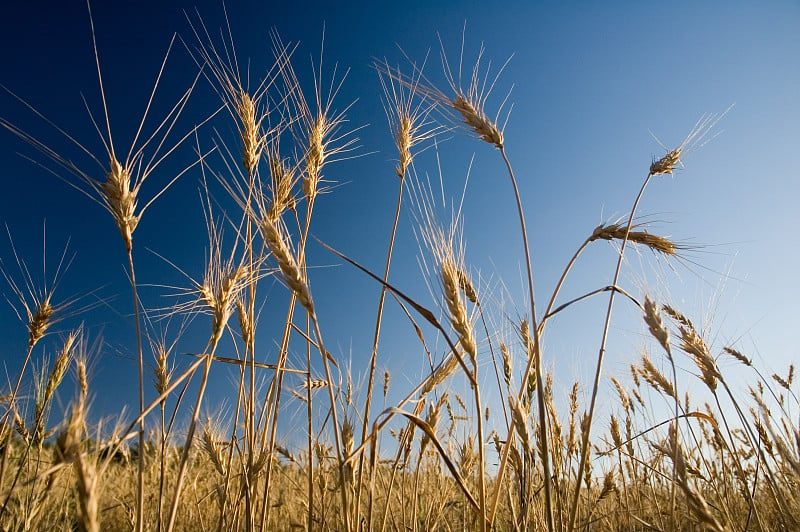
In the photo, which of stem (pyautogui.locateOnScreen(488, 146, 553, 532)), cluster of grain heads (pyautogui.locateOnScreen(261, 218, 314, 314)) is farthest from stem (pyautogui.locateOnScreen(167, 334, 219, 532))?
stem (pyautogui.locateOnScreen(488, 146, 553, 532))

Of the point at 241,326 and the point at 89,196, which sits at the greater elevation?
the point at 89,196

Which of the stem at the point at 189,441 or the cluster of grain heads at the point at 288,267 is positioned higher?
the cluster of grain heads at the point at 288,267

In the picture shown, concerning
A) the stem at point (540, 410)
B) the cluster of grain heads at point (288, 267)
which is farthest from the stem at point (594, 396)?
the cluster of grain heads at point (288, 267)

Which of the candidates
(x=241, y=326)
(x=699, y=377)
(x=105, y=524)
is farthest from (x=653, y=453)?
(x=105, y=524)

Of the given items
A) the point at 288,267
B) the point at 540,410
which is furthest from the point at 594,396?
the point at 288,267

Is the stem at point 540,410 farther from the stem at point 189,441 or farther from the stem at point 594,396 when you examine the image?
the stem at point 189,441

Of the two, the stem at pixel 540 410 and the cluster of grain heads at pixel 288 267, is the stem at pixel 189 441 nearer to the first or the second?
the cluster of grain heads at pixel 288 267

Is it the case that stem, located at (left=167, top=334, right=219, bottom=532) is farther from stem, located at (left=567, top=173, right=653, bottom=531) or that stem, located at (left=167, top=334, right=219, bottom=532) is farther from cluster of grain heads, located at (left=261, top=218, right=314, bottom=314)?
stem, located at (left=567, top=173, right=653, bottom=531)

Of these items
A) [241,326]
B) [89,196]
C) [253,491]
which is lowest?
[253,491]

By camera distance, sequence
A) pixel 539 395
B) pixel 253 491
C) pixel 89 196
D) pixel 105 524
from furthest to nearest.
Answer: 1. pixel 105 524
2. pixel 253 491
3. pixel 89 196
4. pixel 539 395

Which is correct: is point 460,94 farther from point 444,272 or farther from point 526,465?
point 526,465

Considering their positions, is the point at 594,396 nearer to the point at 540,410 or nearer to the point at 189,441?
the point at 540,410

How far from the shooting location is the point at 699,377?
7.29 ft

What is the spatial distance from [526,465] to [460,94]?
170 centimetres
